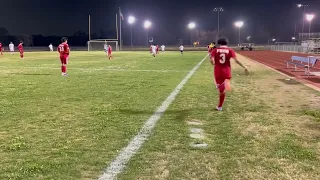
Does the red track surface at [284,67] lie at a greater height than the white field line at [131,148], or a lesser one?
greater

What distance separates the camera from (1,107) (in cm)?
809

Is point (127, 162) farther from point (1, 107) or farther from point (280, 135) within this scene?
point (1, 107)

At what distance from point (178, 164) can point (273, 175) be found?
1116mm

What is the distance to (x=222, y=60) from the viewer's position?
7895mm

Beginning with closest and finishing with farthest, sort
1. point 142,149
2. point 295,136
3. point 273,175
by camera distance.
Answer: point 273,175
point 142,149
point 295,136

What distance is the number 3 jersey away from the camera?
25.7 feet

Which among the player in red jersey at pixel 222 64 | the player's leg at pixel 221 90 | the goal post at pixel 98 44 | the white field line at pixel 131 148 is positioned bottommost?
the white field line at pixel 131 148

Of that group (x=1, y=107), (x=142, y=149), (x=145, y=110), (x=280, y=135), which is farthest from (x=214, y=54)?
(x=1, y=107)

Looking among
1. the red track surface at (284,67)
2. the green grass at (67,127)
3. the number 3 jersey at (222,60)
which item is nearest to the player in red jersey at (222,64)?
the number 3 jersey at (222,60)

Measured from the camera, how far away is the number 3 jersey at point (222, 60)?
25.7 ft

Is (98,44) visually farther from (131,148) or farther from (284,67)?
(131,148)

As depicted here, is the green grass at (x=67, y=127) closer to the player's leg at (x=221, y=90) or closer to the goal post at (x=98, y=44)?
the player's leg at (x=221, y=90)

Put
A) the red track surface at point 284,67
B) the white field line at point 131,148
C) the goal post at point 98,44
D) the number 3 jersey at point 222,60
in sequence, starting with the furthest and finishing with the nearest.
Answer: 1. the goal post at point 98,44
2. the red track surface at point 284,67
3. the number 3 jersey at point 222,60
4. the white field line at point 131,148

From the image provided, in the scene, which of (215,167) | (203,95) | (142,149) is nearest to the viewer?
(215,167)
